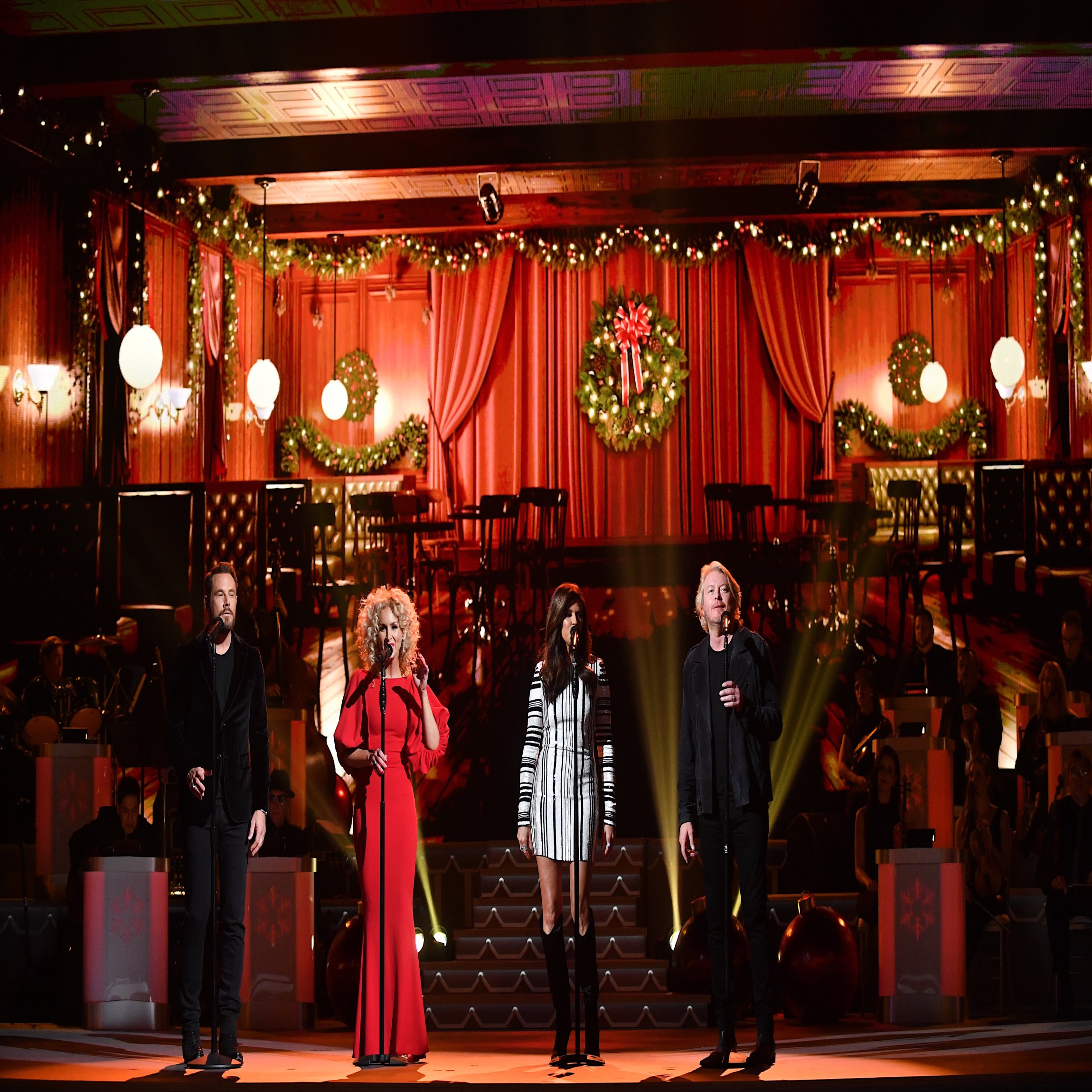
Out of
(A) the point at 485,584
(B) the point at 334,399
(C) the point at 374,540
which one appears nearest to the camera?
(A) the point at 485,584

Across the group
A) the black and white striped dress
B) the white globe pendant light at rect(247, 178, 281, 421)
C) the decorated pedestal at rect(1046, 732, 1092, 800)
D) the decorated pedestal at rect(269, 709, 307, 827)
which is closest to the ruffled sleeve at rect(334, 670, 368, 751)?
the black and white striped dress

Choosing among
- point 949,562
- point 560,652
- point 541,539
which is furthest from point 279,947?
point 949,562

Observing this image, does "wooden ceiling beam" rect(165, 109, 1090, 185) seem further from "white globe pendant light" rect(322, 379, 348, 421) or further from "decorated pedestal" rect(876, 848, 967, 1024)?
"decorated pedestal" rect(876, 848, 967, 1024)

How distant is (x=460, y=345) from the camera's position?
1500 centimetres

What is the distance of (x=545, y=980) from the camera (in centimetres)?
611

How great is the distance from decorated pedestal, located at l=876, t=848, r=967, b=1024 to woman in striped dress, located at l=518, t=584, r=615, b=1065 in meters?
1.75

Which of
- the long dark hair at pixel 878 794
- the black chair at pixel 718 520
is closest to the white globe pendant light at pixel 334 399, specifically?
the black chair at pixel 718 520

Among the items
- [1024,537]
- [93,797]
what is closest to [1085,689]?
[1024,537]

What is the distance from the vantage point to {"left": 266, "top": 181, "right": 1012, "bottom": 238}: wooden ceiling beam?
12.7m

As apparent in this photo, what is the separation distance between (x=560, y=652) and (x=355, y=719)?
670 mm

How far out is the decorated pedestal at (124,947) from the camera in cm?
529

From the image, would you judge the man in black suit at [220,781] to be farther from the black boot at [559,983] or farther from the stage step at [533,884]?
the stage step at [533,884]

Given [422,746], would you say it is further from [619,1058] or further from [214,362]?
[214,362]

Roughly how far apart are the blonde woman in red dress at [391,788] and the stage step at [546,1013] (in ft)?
5.56
